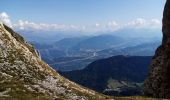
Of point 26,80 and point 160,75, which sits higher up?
point 160,75

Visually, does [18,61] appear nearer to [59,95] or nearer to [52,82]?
[52,82]

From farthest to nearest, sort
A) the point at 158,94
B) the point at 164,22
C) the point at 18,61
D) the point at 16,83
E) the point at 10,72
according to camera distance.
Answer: the point at 164,22 → the point at 158,94 → the point at 18,61 → the point at 10,72 → the point at 16,83

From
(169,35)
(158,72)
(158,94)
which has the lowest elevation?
(158,94)

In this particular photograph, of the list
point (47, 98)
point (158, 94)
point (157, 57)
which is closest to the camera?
point (47, 98)

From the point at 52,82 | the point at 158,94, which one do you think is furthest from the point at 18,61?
the point at 158,94

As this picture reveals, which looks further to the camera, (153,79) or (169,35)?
(169,35)

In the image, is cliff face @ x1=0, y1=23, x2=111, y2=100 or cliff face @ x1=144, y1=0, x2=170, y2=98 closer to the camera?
cliff face @ x1=0, y1=23, x2=111, y2=100

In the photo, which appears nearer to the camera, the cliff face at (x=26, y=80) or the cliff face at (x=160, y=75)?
the cliff face at (x=26, y=80)

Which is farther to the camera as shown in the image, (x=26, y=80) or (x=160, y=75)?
(x=160, y=75)
